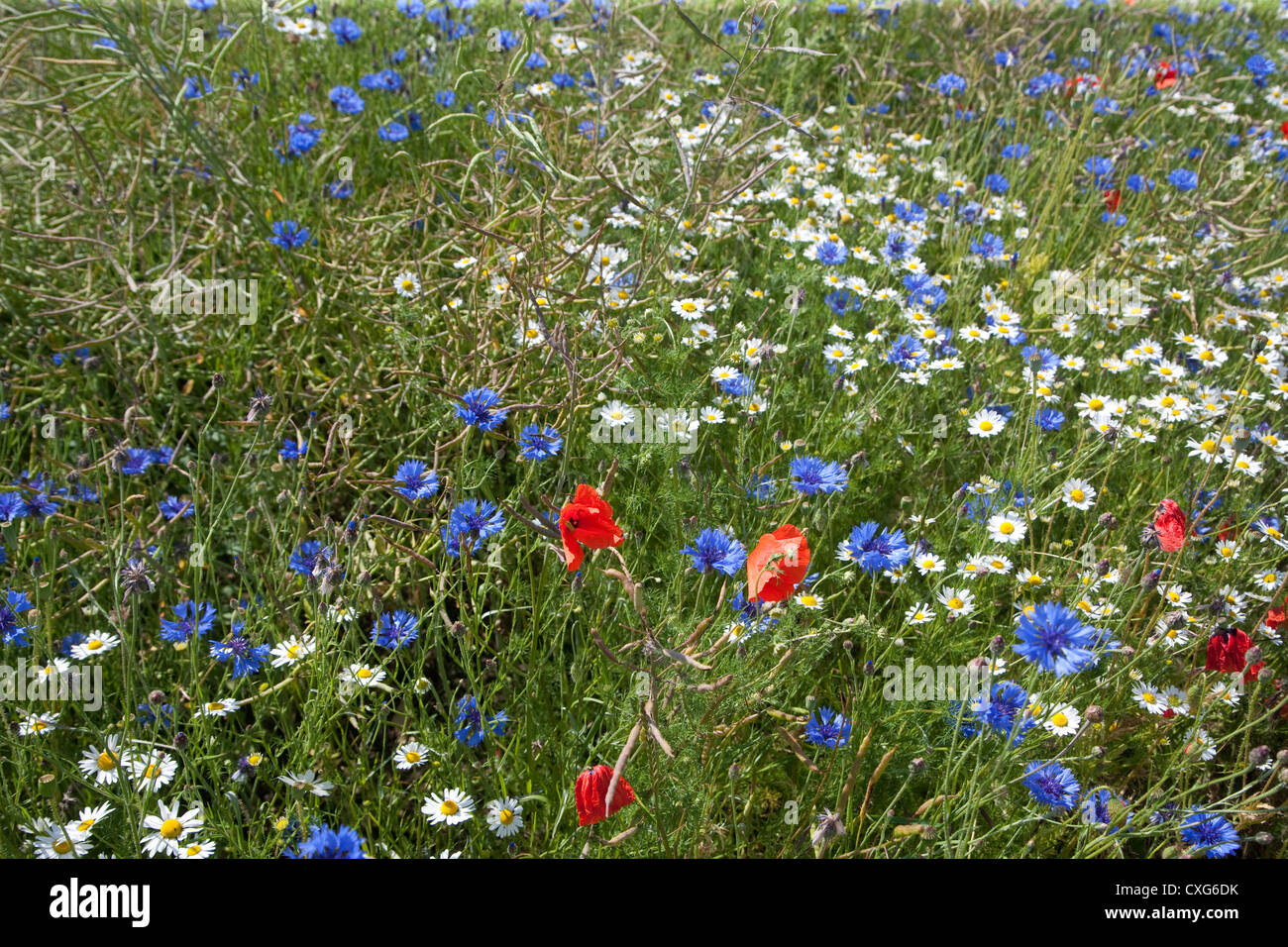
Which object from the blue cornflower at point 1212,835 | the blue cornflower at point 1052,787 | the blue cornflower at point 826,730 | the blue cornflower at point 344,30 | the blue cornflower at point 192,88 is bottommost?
the blue cornflower at point 1212,835

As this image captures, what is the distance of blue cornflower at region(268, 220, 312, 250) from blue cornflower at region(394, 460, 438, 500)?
3.14ft

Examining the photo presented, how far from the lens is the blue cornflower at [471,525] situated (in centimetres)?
→ 171

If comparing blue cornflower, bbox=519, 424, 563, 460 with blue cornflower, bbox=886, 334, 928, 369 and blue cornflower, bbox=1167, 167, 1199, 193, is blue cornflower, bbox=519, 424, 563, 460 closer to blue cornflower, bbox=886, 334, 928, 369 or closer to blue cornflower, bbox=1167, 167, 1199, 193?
blue cornflower, bbox=886, 334, 928, 369

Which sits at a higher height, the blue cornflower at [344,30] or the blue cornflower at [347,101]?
the blue cornflower at [344,30]

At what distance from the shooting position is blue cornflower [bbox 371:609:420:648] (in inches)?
66.5

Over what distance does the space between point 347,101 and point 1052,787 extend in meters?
2.84

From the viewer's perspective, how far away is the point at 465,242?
2.78 m

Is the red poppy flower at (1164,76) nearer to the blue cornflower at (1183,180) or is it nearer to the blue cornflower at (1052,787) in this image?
the blue cornflower at (1183,180)

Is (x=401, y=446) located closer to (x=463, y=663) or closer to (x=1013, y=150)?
(x=463, y=663)

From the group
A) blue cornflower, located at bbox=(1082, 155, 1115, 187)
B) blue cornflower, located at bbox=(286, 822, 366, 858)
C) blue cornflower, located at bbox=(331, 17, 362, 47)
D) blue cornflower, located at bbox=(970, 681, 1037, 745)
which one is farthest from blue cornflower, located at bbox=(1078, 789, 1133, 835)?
blue cornflower, located at bbox=(331, 17, 362, 47)

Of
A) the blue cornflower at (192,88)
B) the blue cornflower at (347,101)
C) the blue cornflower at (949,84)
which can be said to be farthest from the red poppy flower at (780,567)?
the blue cornflower at (949,84)

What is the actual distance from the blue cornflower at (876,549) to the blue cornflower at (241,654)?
42.7 inches
